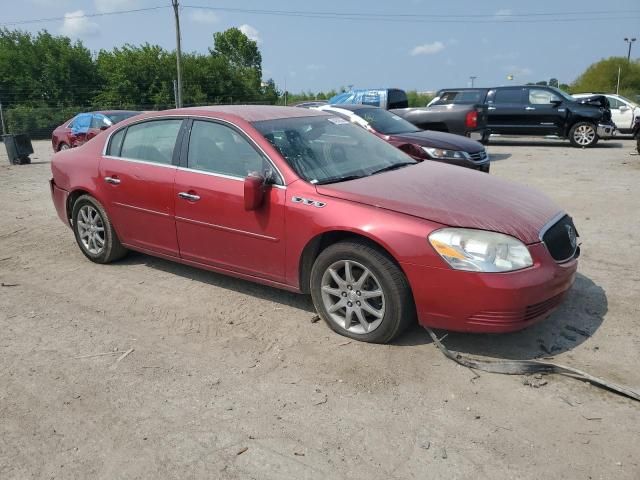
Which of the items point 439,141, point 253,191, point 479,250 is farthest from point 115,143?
point 439,141

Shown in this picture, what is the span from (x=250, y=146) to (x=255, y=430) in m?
2.18

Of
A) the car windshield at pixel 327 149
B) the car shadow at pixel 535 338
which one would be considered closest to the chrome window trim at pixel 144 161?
the car windshield at pixel 327 149

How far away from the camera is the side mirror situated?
12.9 ft

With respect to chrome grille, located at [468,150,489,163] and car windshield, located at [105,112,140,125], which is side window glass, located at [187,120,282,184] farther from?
car windshield, located at [105,112,140,125]

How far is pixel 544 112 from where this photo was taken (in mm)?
16250

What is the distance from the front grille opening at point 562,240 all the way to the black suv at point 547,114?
532 inches

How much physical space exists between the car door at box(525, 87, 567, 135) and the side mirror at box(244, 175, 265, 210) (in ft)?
47.4

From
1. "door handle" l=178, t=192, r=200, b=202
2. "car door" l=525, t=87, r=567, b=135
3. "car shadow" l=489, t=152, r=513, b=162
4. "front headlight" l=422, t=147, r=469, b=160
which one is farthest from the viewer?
"car door" l=525, t=87, r=567, b=135

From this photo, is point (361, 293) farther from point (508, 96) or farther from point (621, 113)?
point (621, 113)

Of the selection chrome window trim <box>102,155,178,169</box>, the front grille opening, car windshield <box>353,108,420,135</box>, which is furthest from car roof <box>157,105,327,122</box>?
car windshield <box>353,108,420,135</box>

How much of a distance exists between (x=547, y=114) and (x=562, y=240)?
13890mm

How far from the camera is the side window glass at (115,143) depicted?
17.0 feet

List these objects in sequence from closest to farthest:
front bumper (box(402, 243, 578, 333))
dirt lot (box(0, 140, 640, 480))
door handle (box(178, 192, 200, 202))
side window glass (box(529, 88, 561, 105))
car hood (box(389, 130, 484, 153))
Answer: dirt lot (box(0, 140, 640, 480)), front bumper (box(402, 243, 578, 333)), door handle (box(178, 192, 200, 202)), car hood (box(389, 130, 484, 153)), side window glass (box(529, 88, 561, 105))

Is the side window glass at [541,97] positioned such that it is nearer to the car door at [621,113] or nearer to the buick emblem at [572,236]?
the car door at [621,113]
